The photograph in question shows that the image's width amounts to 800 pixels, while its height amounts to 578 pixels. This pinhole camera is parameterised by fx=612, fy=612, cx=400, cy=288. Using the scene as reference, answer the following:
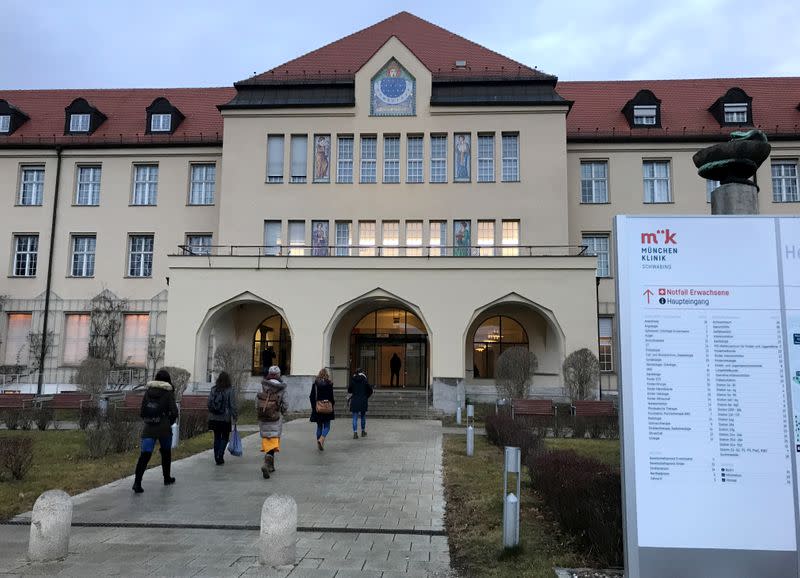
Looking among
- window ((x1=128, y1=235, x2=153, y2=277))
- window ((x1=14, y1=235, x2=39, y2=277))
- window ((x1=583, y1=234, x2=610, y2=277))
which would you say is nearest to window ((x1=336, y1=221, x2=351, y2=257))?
window ((x1=128, y1=235, x2=153, y2=277))

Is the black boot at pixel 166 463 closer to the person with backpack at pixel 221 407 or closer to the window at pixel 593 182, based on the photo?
the person with backpack at pixel 221 407

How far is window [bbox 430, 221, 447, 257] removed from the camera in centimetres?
2859

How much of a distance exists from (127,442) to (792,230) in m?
13.2

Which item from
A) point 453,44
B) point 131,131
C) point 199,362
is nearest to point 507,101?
point 453,44

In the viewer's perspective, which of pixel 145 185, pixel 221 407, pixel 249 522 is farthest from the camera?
pixel 145 185

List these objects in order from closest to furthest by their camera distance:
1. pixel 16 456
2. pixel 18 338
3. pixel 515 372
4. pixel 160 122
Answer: pixel 16 456 < pixel 515 372 < pixel 18 338 < pixel 160 122

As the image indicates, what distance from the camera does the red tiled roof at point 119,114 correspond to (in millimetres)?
32594

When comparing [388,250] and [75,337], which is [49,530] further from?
[75,337]

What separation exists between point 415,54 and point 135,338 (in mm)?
19863

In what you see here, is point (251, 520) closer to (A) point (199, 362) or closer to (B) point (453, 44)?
(A) point (199, 362)

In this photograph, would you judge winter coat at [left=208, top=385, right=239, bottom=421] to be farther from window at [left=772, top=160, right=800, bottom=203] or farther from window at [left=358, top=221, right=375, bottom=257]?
window at [left=772, top=160, right=800, bottom=203]

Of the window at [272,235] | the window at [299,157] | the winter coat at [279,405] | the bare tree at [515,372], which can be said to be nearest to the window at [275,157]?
the window at [299,157]

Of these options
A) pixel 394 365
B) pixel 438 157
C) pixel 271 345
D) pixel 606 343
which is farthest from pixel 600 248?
pixel 271 345

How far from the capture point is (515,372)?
22281 mm
